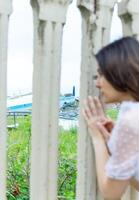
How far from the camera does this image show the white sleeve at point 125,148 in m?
1.64

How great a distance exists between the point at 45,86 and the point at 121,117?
0.43 meters

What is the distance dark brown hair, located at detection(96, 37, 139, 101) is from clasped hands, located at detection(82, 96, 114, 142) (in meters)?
0.26

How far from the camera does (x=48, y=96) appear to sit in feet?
6.64

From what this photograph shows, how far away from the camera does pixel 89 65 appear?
208 cm

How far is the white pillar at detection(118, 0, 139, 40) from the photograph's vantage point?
216cm

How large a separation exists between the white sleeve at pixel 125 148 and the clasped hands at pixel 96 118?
0.27 meters

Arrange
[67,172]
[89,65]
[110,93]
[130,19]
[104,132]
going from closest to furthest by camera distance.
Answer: [110,93]
[104,132]
[89,65]
[130,19]
[67,172]

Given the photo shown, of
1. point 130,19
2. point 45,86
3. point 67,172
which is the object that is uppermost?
point 130,19

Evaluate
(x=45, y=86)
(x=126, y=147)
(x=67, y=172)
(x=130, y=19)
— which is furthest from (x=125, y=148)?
(x=67, y=172)

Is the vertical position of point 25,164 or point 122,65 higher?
point 122,65

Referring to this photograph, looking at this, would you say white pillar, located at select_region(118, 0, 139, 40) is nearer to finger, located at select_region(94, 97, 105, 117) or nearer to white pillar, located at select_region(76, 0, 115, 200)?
white pillar, located at select_region(76, 0, 115, 200)

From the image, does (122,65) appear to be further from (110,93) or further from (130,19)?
(130,19)

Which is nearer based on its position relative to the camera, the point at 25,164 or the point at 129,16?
the point at 129,16

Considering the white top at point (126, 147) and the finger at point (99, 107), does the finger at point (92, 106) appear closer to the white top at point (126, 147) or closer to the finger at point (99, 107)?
the finger at point (99, 107)
